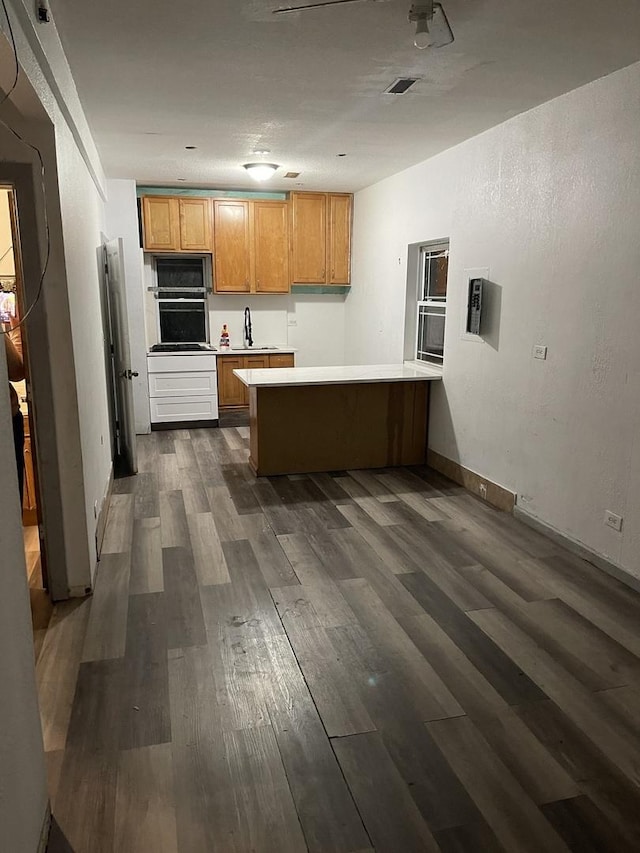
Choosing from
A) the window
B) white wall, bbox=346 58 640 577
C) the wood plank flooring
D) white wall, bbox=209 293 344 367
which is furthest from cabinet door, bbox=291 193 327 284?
the wood plank flooring

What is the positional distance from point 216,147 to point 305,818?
464 centimetres

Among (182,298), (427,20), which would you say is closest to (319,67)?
(427,20)

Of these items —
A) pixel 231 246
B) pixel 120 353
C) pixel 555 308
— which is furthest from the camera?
pixel 231 246

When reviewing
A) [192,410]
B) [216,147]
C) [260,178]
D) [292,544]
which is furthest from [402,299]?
[292,544]

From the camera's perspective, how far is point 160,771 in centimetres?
194

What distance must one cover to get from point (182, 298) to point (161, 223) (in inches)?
36.6

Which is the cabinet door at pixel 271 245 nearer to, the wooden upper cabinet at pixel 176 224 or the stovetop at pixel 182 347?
the wooden upper cabinet at pixel 176 224

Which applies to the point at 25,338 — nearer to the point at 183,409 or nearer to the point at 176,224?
the point at 183,409

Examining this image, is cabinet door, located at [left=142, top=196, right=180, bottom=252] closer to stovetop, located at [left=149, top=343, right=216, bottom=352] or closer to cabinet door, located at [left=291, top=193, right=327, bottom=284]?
stovetop, located at [left=149, top=343, right=216, bottom=352]

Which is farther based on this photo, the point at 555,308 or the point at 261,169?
the point at 261,169

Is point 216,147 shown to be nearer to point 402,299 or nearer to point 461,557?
point 402,299

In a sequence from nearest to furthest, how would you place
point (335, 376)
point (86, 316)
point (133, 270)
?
1. point (86, 316)
2. point (335, 376)
3. point (133, 270)

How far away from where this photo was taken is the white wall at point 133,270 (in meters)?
6.21

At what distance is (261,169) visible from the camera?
5492 mm
